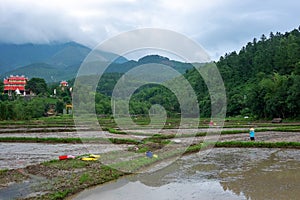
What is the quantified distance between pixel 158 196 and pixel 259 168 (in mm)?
5424

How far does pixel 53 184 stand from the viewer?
10188mm

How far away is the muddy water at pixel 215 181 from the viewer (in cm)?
929

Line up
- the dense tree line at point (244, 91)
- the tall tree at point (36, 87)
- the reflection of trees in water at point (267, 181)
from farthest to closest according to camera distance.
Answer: the tall tree at point (36, 87) < the dense tree line at point (244, 91) < the reflection of trees in water at point (267, 181)

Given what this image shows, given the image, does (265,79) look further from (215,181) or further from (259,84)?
(215,181)

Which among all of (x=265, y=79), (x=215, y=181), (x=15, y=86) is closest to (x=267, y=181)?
(x=215, y=181)

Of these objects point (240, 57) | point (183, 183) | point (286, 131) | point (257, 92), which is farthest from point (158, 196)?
point (240, 57)

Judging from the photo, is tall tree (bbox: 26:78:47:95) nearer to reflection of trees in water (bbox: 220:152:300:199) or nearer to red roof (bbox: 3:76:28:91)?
red roof (bbox: 3:76:28:91)

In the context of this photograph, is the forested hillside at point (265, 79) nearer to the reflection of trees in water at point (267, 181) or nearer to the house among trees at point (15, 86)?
the reflection of trees in water at point (267, 181)

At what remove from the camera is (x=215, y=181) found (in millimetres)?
10883

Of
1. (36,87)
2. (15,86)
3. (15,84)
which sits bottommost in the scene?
(36,87)

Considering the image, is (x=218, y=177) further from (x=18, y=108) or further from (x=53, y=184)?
(x=18, y=108)

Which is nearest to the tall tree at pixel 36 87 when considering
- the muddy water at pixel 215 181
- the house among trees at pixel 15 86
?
the house among trees at pixel 15 86

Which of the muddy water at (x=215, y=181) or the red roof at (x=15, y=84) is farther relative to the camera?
the red roof at (x=15, y=84)

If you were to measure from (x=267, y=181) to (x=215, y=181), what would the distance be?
1599 mm
